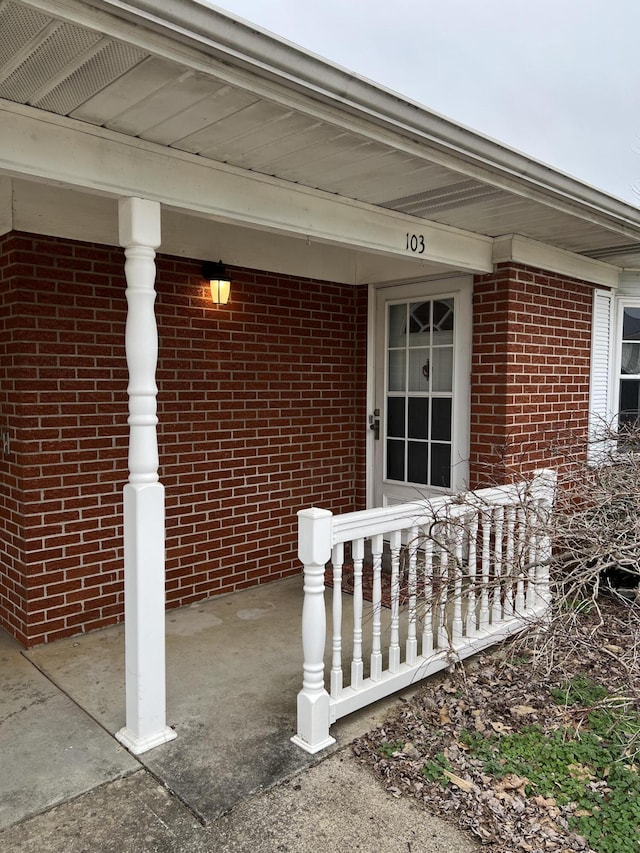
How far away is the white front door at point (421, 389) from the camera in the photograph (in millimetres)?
5023

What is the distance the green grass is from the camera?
2.37 metres

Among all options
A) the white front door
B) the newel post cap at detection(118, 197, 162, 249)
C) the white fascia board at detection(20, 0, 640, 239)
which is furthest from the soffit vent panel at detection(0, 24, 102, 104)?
the white front door

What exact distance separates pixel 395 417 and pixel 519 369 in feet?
4.04

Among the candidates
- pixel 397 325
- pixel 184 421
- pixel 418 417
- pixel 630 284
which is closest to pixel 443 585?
pixel 184 421

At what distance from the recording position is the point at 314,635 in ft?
9.43

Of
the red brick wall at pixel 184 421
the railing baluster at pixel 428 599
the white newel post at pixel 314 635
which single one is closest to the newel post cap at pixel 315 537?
the white newel post at pixel 314 635

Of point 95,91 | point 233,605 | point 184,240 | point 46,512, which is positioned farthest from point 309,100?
point 233,605

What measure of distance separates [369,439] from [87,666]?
3047 mm

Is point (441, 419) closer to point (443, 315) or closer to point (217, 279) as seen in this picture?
point (443, 315)

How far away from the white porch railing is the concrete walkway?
0.72 feet

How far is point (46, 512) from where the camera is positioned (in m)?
3.91

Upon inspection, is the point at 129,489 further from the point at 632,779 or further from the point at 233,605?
the point at 632,779

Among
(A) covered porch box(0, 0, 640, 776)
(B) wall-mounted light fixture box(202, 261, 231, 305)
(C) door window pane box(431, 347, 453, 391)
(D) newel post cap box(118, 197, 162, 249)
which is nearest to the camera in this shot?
(A) covered porch box(0, 0, 640, 776)

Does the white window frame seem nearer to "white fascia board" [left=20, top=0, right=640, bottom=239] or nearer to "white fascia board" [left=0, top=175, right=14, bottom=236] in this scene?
"white fascia board" [left=20, top=0, right=640, bottom=239]
